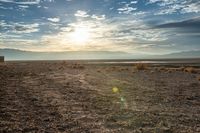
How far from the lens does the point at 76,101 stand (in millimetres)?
13977

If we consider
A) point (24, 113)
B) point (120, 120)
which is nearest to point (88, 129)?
point (120, 120)

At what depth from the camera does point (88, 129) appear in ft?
28.6

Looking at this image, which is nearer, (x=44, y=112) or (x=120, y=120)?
(x=120, y=120)

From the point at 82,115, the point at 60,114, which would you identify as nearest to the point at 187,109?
the point at 82,115

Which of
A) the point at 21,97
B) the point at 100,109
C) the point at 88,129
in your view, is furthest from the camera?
the point at 21,97

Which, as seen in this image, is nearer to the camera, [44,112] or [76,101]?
[44,112]

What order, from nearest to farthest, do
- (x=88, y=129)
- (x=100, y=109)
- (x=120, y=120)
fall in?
(x=88, y=129), (x=120, y=120), (x=100, y=109)

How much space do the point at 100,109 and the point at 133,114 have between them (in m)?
1.56

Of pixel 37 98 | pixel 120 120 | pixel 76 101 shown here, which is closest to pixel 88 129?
pixel 120 120

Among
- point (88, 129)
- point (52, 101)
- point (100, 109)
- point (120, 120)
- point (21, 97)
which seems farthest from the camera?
point (21, 97)

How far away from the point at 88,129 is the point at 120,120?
5.36 feet

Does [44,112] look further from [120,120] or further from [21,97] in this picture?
[21,97]

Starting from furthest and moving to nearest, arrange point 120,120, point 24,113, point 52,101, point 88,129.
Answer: point 52,101 < point 24,113 < point 120,120 < point 88,129

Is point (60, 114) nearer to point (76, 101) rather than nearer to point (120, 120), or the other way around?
point (120, 120)
